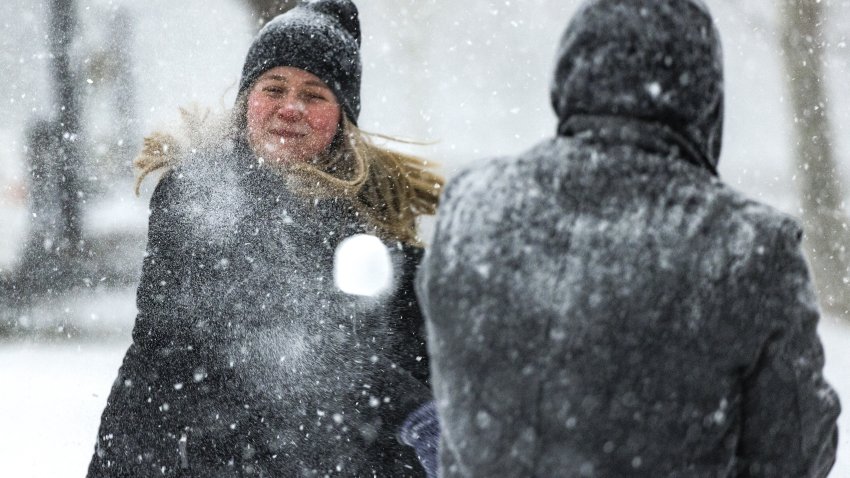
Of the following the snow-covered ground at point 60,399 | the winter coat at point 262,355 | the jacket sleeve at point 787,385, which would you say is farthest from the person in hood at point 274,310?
the snow-covered ground at point 60,399

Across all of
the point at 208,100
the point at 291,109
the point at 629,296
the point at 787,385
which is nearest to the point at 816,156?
the point at 208,100

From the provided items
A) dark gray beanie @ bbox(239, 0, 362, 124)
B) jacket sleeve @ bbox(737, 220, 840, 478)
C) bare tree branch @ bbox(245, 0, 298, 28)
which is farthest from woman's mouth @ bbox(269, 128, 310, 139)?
bare tree branch @ bbox(245, 0, 298, 28)

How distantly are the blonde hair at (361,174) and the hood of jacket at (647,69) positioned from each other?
106 cm

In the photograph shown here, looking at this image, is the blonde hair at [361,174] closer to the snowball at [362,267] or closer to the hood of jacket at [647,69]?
the snowball at [362,267]

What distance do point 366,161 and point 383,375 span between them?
1.97 ft

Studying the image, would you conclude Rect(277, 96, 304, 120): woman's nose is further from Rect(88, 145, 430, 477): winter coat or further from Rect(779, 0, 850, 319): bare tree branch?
Rect(779, 0, 850, 319): bare tree branch

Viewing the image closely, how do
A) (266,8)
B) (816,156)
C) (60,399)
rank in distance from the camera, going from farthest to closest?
(816,156) < (60,399) < (266,8)

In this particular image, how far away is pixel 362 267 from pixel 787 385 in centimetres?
121

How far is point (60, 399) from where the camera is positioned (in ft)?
17.4

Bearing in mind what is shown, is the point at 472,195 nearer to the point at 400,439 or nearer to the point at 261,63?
the point at 400,439

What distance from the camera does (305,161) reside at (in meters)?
2.22

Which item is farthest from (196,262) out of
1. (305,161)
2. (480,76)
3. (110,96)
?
(480,76)

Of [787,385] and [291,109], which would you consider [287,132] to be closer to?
[291,109]

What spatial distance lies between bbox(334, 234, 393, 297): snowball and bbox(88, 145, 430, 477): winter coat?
0.08 ft
